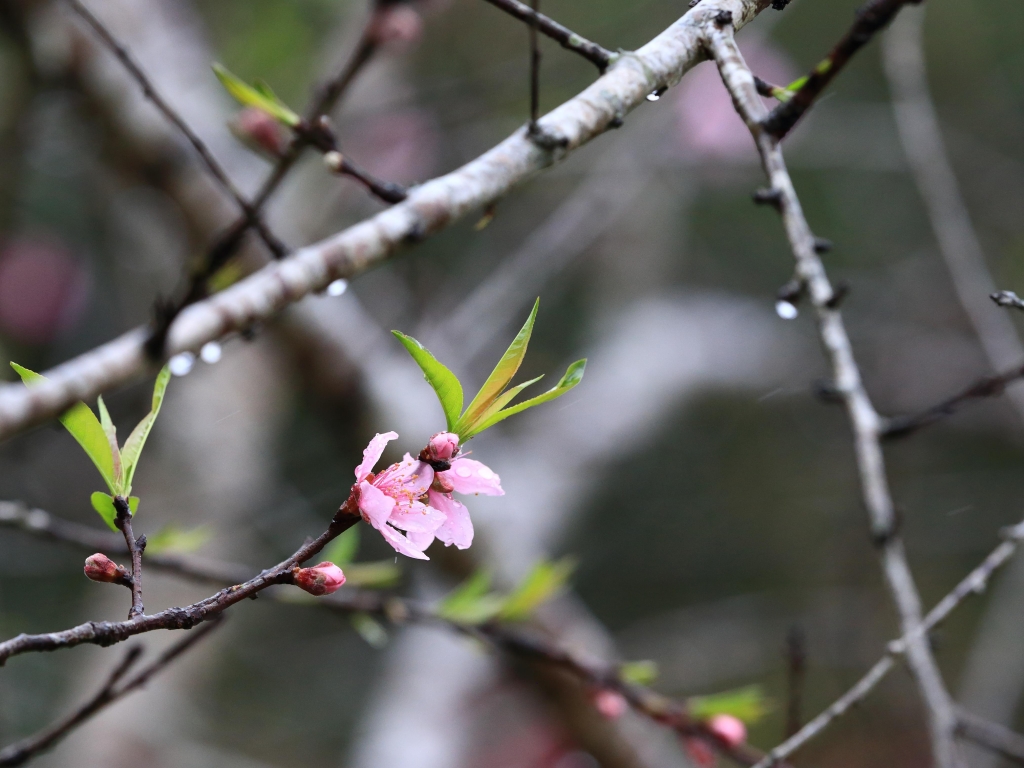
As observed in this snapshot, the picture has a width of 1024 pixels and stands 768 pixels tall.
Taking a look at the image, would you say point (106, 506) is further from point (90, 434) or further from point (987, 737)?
point (987, 737)

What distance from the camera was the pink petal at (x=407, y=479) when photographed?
49 centimetres

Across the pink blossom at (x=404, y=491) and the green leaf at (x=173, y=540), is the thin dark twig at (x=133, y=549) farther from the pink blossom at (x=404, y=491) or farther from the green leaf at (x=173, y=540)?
the green leaf at (x=173, y=540)

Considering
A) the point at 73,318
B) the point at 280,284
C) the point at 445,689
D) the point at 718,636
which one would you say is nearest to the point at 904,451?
the point at 718,636

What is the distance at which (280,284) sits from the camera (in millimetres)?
416

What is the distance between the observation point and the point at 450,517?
0.51 metres

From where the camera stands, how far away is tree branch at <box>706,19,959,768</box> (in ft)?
1.57

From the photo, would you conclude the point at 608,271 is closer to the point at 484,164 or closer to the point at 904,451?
the point at 904,451

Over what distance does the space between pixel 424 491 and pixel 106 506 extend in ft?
0.68

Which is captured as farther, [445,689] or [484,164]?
[445,689]

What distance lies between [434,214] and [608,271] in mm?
2915

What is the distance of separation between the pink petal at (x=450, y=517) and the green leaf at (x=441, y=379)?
0.18 ft

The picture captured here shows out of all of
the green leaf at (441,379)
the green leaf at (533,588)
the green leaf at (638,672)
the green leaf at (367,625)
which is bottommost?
the green leaf at (638,672)

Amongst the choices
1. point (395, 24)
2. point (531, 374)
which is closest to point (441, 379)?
point (395, 24)

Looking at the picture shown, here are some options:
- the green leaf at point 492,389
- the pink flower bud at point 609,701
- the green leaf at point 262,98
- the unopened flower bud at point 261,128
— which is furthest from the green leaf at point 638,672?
the unopened flower bud at point 261,128
